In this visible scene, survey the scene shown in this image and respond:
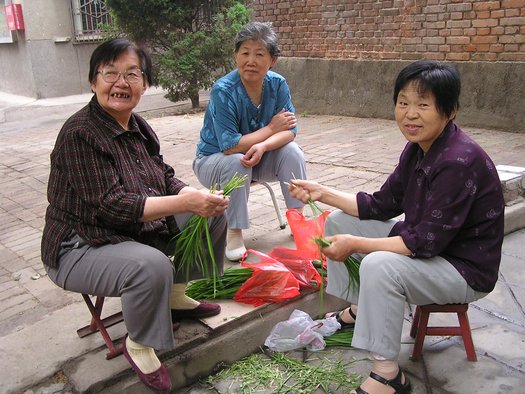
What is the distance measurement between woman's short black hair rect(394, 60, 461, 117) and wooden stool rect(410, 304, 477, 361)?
79 cm

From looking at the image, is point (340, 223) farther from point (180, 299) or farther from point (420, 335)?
point (180, 299)

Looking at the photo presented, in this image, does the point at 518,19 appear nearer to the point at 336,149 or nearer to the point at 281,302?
the point at 336,149

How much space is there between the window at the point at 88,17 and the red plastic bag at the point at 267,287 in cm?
1214

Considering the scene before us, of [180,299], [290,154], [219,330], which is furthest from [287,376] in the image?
[290,154]

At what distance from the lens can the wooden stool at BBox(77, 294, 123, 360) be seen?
2.32 m

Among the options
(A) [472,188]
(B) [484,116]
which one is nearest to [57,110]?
(B) [484,116]

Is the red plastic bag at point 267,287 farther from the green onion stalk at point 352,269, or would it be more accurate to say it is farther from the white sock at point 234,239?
the white sock at point 234,239

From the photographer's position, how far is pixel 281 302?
270 cm

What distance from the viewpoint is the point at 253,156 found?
318 cm

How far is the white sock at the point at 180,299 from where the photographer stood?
2.53 metres

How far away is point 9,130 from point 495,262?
9.50 metres

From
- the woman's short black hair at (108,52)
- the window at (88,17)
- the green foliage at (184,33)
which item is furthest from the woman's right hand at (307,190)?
the window at (88,17)

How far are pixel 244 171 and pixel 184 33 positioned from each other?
700 cm

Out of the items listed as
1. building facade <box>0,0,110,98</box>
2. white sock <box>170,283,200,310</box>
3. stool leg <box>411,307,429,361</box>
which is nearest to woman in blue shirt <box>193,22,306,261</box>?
white sock <box>170,283,200,310</box>
